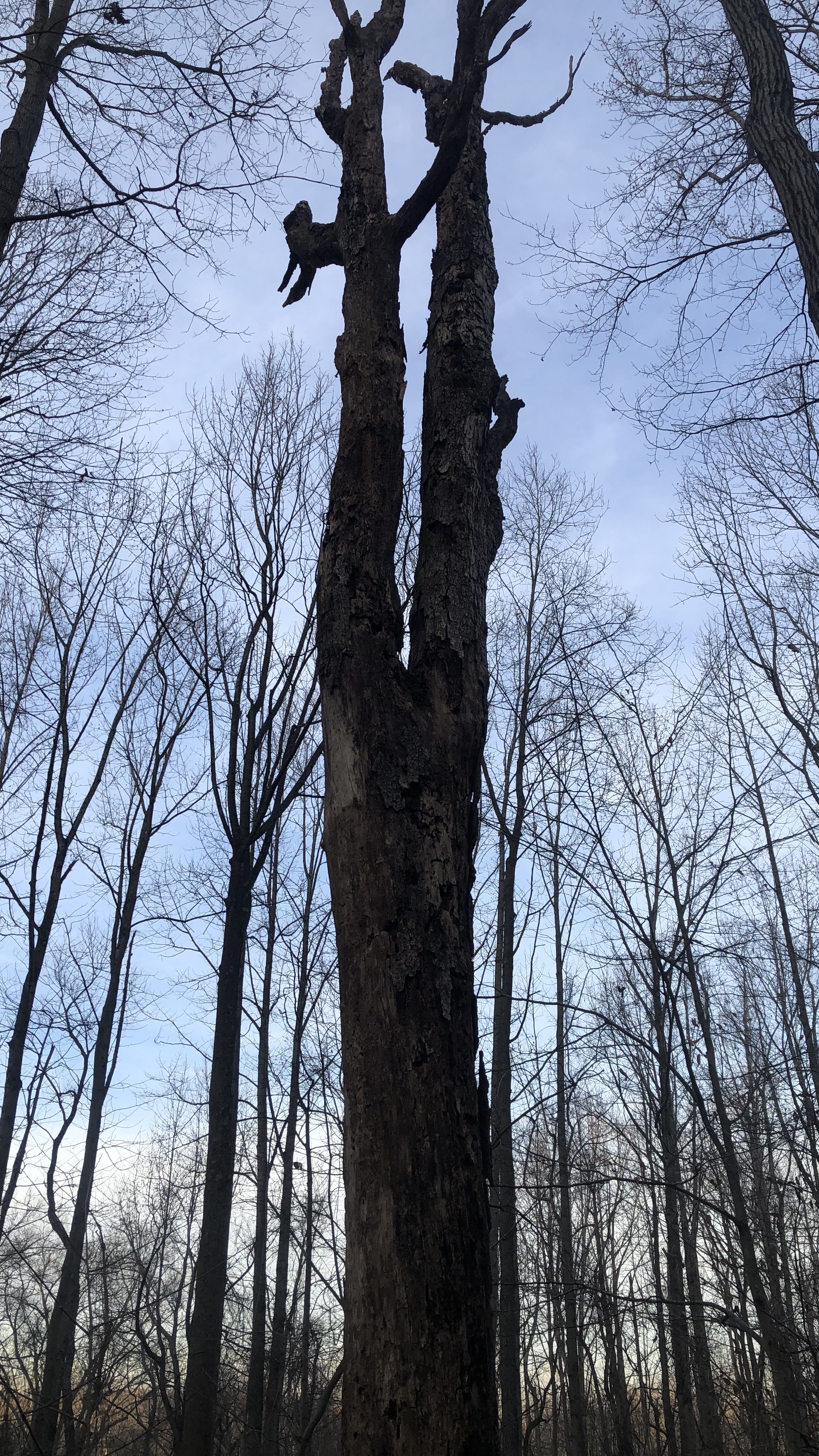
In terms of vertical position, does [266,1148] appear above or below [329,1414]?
above

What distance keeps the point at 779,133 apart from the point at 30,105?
12.4 feet

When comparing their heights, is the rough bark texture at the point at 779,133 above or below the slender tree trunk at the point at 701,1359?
above

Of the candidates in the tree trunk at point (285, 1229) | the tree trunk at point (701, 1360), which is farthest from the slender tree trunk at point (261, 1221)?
the tree trunk at point (701, 1360)

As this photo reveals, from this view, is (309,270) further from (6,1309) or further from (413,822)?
(6,1309)

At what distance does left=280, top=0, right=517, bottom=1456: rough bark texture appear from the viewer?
1583 mm

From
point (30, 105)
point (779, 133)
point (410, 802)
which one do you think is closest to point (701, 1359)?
point (410, 802)

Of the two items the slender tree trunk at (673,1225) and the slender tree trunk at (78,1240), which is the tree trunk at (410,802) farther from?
the slender tree trunk at (78,1240)

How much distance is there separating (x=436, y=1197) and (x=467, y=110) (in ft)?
9.85

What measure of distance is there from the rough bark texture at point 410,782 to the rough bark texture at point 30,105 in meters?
1.70

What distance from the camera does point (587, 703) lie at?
537cm

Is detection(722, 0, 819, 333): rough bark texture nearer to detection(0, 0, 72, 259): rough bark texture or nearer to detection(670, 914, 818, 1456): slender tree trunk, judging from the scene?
detection(670, 914, 818, 1456): slender tree trunk

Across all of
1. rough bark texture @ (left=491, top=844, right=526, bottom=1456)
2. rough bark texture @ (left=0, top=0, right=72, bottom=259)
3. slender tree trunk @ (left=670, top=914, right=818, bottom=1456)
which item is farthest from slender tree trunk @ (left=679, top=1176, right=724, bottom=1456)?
rough bark texture @ (left=0, top=0, right=72, bottom=259)

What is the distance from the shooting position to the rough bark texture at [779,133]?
3.98m

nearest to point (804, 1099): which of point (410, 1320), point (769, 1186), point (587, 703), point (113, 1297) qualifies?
point (587, 703)
